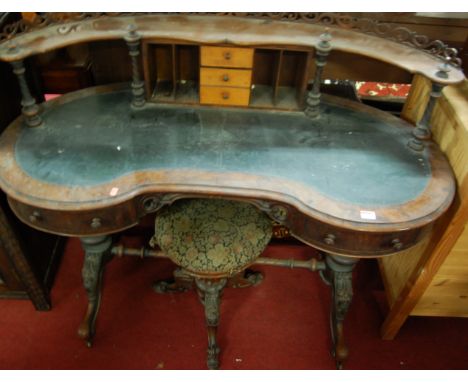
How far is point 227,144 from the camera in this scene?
159cm

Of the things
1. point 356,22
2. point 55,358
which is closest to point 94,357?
point 55,358

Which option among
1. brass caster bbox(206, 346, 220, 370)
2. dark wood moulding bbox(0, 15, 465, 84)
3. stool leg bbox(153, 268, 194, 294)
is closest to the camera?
dark wood moulding bbox(0, 15, 465, 84)

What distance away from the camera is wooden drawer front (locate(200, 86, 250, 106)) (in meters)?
1.71

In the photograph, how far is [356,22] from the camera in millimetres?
1604

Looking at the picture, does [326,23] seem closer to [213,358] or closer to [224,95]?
[224,95]

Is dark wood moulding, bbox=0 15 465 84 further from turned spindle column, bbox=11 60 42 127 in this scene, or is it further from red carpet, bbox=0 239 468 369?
red carpet, bbox=0 239 468 369

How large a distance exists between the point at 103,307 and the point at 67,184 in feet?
3.25

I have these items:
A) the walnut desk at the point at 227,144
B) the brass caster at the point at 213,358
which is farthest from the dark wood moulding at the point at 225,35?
the brass caster at the point at 213,358

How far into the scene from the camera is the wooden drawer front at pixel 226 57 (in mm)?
1593

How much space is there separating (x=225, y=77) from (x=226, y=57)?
0.27 feet

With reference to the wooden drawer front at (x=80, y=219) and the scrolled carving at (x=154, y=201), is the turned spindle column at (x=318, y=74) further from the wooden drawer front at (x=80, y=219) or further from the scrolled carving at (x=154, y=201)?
the wooden drawer front at (x=80, y=219)

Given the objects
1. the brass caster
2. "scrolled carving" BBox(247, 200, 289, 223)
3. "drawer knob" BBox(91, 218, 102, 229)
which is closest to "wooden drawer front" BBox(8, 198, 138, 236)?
"drawer knob" BBox(91, 218, 102, 229)

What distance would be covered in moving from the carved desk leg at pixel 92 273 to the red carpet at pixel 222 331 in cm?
11

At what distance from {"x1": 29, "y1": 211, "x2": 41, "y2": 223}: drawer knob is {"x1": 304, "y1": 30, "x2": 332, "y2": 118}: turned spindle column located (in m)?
1.10
